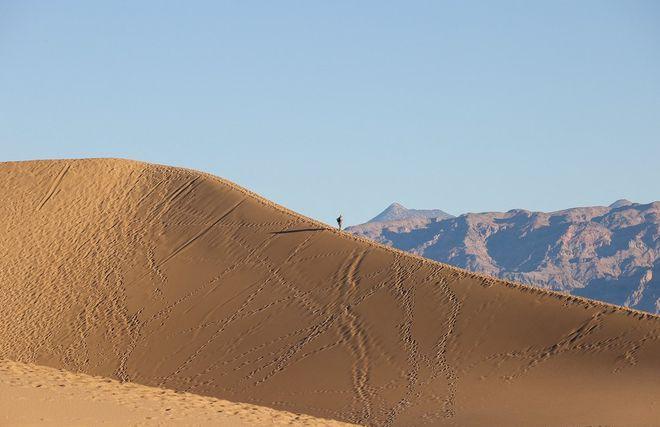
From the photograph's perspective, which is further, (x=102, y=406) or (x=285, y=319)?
(x=285, y=319)

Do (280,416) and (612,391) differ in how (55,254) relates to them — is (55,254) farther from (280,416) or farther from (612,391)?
(280,416)

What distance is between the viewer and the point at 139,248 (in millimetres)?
45219

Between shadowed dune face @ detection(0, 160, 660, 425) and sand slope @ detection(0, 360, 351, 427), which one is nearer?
sand slope @ detection(0, 360, 351, 427)

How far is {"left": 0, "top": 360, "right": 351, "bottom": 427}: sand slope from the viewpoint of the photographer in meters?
18.2

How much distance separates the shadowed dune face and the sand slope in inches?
409

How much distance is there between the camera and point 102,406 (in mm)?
19000

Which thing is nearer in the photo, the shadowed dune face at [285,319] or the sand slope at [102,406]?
the sand slope at [102,406]

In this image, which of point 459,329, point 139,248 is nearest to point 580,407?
point 459,329

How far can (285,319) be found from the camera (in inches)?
1523

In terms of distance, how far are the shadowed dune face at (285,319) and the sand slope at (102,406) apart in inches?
409

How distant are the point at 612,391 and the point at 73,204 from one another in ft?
89.6

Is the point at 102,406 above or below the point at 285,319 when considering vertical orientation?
below

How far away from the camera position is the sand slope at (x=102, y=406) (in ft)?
59.7

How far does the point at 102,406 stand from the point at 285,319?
19.8 meters
